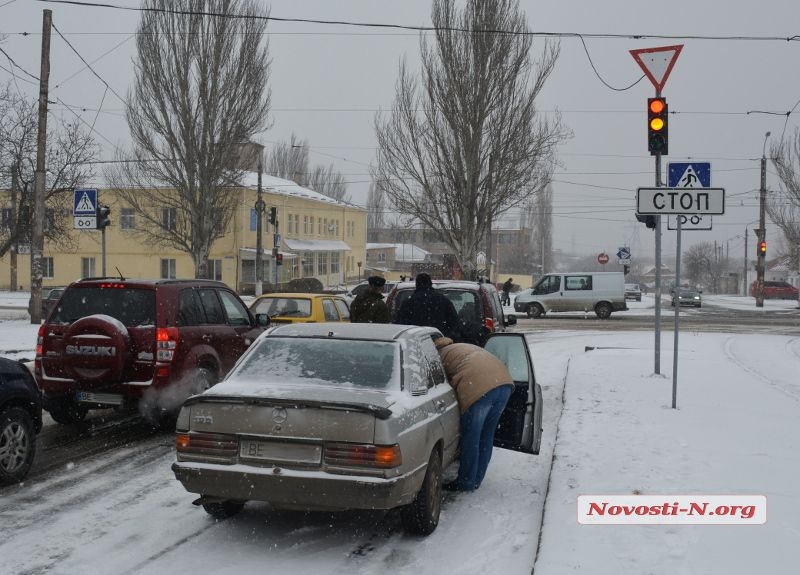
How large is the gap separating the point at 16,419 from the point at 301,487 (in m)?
3.18

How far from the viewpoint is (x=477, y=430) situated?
21.1ft

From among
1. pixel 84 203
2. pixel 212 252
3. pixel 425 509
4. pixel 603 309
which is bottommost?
pixel 603 309

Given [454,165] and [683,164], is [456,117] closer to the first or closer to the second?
[454,165]

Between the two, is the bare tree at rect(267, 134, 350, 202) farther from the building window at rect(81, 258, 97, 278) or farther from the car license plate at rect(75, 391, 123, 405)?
the car license plate at rect(75, 391, 123, 405)

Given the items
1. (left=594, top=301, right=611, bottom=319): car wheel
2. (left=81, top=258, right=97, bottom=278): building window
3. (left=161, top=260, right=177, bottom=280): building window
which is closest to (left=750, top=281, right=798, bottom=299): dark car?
(left=594, top=301, right=611, bottom=319): car wheel

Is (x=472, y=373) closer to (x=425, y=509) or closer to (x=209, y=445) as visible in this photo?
(x=425, y=509)

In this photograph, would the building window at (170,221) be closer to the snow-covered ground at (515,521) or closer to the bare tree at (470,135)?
the bare tree at (470,135)

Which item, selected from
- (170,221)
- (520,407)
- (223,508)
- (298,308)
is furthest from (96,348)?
(170,221)

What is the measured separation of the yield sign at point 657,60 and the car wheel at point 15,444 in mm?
8407

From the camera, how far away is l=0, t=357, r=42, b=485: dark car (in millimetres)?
6719

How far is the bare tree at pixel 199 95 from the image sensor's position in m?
33.0

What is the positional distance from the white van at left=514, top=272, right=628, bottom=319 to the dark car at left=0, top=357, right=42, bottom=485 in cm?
2954

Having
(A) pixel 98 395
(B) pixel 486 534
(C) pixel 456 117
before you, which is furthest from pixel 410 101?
(B) pixel 486 534

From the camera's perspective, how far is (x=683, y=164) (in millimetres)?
10688
